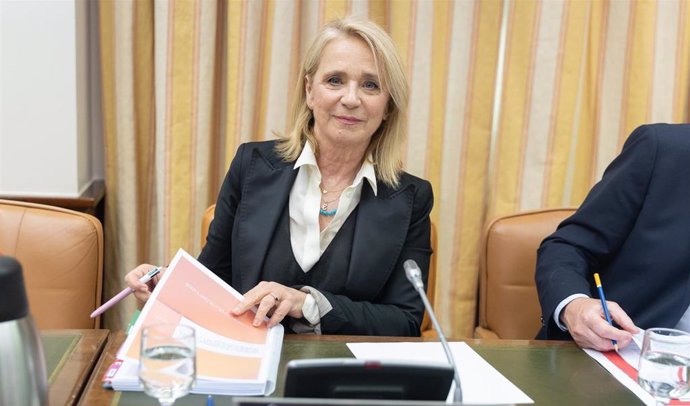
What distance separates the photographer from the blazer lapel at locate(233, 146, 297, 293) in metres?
2.04

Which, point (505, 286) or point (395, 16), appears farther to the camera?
point (395, 16)

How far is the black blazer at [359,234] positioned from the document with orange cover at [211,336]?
1.22 feet

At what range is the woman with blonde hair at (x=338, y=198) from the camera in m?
2.04

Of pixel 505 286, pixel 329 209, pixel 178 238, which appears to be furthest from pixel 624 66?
pixel 178 238

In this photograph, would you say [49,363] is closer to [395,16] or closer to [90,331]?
[90,331]

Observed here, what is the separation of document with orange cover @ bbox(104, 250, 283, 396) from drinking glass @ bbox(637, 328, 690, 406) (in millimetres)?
634

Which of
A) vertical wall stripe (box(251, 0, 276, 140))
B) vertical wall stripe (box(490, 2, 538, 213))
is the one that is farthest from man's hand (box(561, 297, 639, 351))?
vertical wall stripe (box(251, 0, 276, 140))

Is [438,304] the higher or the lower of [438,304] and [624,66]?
the lower

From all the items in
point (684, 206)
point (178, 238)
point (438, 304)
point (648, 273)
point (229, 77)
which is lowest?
point (438, 304)

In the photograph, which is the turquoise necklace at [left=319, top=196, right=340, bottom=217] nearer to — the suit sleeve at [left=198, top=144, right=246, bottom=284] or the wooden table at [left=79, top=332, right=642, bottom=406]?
the suit sleeve at [left=198, top=144, right=246, bottom=284]

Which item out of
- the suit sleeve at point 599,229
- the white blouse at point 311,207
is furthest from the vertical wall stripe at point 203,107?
the suit sleeve at point 599,229

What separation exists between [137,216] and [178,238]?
0.58 feet

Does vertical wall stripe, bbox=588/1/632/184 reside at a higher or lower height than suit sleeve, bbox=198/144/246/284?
higher

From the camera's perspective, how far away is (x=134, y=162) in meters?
2.79
